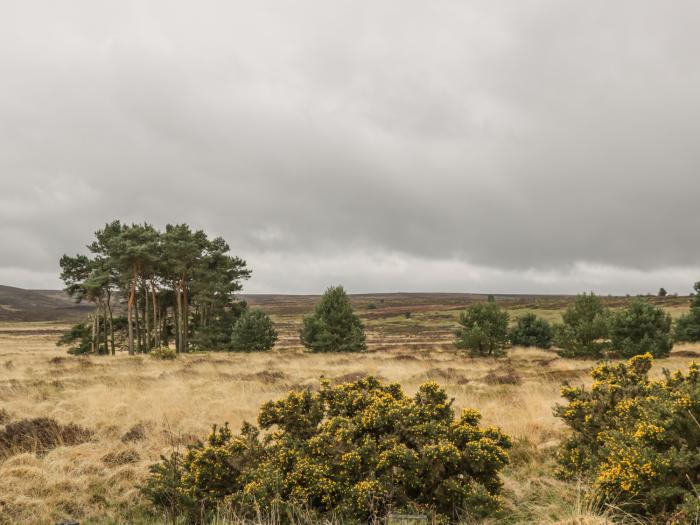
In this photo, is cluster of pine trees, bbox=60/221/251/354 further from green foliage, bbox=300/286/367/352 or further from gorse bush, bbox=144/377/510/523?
gorse bush, bbox=144/377/510/523

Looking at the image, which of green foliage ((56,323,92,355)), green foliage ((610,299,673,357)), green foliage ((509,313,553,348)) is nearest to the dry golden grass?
green foliage ((610,299,673,357))

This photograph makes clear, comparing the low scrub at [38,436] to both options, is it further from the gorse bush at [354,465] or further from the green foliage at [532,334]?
the green foliage at [532,334]

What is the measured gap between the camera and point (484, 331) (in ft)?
101

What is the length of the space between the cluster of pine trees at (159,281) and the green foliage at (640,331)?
30235 millimetres

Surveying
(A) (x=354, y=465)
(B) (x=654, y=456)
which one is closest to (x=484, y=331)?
(B) (x=654, y=456)

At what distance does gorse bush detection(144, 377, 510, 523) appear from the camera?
466 centimetres

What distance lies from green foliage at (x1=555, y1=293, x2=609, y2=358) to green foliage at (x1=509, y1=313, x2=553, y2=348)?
722 cm

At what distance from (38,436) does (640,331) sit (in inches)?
1178

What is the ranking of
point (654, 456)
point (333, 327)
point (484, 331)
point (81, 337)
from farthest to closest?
point (81, 337) < point (333, 327) < point (484, 331) < point (654, 456)

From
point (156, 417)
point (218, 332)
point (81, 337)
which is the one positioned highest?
point (156, 417)

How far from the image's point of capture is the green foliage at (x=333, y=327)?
34.0m

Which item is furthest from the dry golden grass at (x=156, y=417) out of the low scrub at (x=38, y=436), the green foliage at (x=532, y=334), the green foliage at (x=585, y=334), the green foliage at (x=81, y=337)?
the green foliage at (x=81, y=337)

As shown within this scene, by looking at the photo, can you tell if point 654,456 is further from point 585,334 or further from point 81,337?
point 81,337

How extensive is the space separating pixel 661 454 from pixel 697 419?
616 mm
